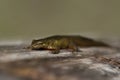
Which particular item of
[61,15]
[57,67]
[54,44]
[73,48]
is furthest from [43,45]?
[61,15]

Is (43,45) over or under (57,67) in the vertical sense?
over

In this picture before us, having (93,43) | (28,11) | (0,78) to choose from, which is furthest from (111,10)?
(0,78)

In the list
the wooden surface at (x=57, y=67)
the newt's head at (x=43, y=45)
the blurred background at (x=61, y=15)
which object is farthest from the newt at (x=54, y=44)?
the blurred background at (x=61, y=15)

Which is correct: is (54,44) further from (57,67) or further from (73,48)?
(57,67)

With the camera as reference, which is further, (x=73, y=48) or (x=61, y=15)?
(x=61, y=15)

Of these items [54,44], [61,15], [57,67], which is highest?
[61,15]

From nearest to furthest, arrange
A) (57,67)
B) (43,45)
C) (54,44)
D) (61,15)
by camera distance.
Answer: (57,67) → (43,45) → (54,44) → (61,15)

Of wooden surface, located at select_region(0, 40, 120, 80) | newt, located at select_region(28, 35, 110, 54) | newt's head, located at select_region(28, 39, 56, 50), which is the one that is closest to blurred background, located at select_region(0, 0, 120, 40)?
newt, located at select_region(28, 35, 110, 54)

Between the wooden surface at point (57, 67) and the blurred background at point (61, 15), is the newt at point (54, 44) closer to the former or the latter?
the wooden surface at point (57, 67)
